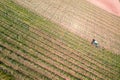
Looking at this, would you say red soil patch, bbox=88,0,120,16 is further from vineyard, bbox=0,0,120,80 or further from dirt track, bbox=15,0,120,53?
vineyard, bbox=0,0,120,80

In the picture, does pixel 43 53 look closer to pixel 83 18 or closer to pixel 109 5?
pixel 83 18

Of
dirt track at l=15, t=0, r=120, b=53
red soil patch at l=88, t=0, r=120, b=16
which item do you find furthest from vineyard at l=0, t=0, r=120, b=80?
red soil patch at l=88, t=0, r=120, b=16

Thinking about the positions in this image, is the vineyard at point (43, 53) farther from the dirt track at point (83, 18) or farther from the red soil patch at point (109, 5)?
the red soil patch at point (109, 5)

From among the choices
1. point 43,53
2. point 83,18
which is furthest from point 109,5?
point 43,53

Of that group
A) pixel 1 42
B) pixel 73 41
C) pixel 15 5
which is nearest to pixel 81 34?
pixel 73 41

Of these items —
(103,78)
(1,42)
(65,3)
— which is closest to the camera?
(1,42)

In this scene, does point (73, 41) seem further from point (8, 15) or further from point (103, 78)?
point (8, 15)
